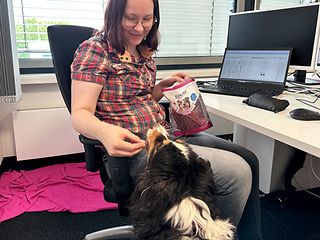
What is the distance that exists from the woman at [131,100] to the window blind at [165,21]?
1.04 meters

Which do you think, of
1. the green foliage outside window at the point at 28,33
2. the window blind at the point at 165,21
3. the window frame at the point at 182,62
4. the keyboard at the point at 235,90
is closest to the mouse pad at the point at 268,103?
the keyboard at the point at 235,90

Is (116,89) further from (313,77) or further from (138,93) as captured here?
(313,77)

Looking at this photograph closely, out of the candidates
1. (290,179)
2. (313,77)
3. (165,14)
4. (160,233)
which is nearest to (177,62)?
(165,14)

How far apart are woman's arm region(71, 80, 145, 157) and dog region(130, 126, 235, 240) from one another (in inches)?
3.6

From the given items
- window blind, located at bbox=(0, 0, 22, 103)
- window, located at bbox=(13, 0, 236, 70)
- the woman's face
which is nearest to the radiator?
window blind, located at bbox=(0, 0, 22, 103)

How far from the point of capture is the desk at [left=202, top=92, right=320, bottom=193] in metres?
0.92

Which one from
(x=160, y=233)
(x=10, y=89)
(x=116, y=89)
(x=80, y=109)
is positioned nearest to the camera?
(x=160, y=233)

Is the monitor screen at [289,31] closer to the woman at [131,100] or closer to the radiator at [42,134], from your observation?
the woman at [131,100]

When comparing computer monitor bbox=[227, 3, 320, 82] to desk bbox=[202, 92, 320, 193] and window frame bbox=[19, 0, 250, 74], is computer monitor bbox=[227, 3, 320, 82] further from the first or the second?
window frame bbox=[19, 0, 250, 74]

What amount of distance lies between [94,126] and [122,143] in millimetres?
153

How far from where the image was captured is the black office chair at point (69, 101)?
0.99 metres

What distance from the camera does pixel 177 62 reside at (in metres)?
2.67

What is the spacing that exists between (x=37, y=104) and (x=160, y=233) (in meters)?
1.76

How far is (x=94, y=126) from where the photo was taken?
0.96 metres
